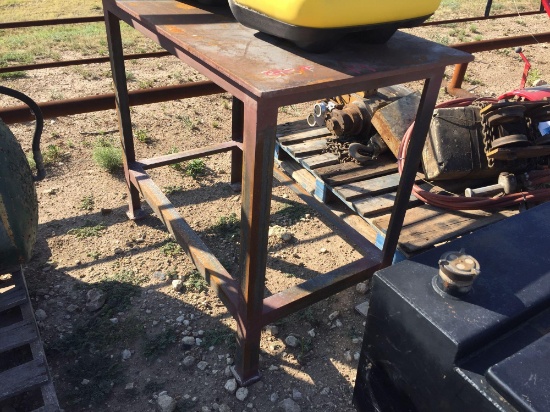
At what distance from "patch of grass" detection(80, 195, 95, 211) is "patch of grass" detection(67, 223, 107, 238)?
0.20m

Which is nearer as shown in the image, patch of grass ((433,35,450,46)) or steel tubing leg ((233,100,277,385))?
steel tubing leg ((233,100,277,385))

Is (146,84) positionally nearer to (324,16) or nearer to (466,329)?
(324,16)

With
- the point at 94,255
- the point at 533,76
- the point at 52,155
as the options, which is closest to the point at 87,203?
the point at 94,255

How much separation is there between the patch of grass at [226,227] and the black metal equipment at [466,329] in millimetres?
1589

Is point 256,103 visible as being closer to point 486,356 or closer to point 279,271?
point 486,356

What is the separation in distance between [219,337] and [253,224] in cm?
97

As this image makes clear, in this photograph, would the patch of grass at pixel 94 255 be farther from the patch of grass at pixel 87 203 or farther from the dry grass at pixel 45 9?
the dry grass at pixel 45 9

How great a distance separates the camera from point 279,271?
9.64 feet

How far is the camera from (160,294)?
2734 mm

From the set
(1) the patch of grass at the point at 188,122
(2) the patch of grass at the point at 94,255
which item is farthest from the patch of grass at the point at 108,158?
(2) the patch of grass at the point at 94,255

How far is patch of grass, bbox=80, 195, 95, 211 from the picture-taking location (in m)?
3.39

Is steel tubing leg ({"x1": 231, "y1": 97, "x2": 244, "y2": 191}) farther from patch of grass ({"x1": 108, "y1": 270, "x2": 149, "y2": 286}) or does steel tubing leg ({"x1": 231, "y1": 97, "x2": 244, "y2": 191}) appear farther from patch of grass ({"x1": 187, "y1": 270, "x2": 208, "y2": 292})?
patch of grass ({"x1": 108, "y1": 270, "x2": 149, "y2": 286})

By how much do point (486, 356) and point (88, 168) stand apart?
3.30 m

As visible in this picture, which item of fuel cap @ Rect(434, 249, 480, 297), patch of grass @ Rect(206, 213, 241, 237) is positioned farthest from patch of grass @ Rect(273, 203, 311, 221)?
fuel cap @ Rect(434, 249, 480, 297)
